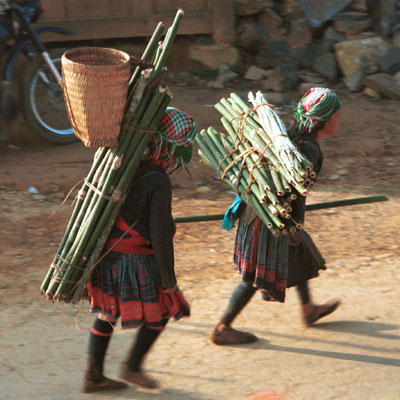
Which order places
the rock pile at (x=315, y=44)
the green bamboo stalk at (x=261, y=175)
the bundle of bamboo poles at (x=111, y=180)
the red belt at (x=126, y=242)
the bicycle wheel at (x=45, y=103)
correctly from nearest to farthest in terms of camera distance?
the bundle of bamboo poles at (x=111, y=180)
the red belt at (x=126, y=242)
the green bamboo stalk at (x=261, y=175)
the bicycle wheel at (x=45, y=103)
the rock pile at (x=315, y=44)

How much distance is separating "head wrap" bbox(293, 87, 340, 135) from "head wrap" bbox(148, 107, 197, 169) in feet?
2.70

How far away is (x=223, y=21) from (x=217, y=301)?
17.6 feet

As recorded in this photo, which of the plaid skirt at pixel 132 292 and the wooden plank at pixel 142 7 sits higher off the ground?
the wooden plank at pixel 142 7

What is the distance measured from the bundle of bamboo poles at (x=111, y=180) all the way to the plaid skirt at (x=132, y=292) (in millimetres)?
89

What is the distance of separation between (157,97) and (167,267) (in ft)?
2.58

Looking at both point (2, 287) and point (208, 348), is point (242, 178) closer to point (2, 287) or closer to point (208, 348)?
point (208, 348)

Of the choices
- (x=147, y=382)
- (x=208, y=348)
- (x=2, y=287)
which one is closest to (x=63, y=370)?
(x=147, y=382)

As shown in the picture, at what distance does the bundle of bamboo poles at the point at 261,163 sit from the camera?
3.27 metres

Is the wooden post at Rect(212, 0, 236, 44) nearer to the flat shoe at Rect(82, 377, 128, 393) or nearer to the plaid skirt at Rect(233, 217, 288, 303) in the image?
the plaid skirt at Rect(233, 217, 288, 303)

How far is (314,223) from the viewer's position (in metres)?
5.59

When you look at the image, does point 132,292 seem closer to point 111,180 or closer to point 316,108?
point 111,180

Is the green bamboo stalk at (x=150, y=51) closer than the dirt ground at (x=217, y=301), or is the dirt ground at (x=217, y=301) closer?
the green bamboo stalk at (x=150, y=51)

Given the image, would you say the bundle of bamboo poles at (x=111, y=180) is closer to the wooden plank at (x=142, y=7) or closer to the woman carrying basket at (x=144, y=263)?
the woman carrying basket at (x=144, y=263)

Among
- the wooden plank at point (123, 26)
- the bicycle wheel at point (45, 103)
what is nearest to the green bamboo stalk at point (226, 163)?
the bicycle wheel at point (45, 103)
